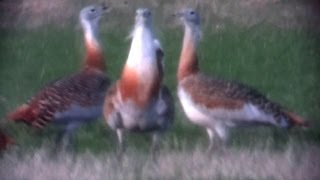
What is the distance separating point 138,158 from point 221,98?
54 cm

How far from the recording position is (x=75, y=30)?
6.29 metres

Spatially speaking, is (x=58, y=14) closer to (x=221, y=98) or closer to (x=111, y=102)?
(x=111, y=102)

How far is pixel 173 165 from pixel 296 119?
2.28 ft

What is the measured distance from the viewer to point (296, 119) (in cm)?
604

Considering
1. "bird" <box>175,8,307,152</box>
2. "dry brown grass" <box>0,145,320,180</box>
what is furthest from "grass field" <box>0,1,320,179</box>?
"bird" <box>175,8,307,152</box>

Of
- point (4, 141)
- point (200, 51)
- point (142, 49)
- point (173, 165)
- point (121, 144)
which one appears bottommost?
point (173, 165)

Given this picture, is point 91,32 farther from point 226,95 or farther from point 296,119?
point 296,119

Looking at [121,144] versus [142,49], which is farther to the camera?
[121,144]

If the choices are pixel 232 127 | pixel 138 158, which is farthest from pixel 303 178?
pixel 138 158

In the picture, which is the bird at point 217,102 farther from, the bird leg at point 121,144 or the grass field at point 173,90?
the bird leg at point 121,144

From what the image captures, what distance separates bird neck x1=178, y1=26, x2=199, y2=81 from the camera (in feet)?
19.8

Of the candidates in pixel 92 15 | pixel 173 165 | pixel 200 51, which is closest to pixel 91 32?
pixel 92 15

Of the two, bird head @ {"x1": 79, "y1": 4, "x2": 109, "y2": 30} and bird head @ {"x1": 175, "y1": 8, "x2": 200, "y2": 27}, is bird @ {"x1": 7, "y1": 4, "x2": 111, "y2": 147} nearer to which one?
bird head @ {"x1": 79, "y1": 4, "x2": 109, "y2": 30}

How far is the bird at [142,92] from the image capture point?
5887 millimetres
